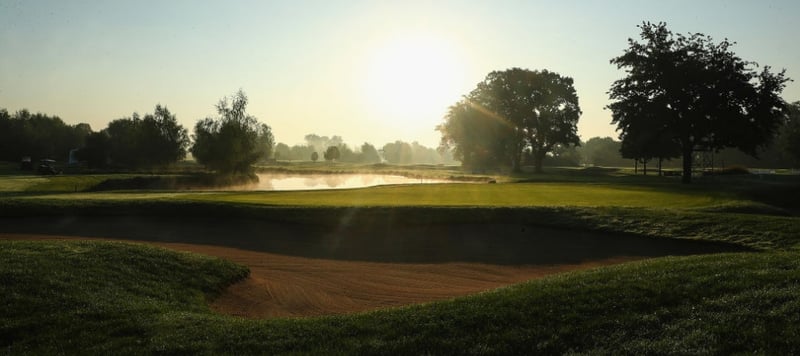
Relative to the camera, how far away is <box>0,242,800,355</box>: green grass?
8680mm

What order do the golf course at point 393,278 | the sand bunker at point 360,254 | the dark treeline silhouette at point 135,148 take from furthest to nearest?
the dark treeline silhouette at point 135,148, the sand bunker at point 360,254, the golf course at point 393,278

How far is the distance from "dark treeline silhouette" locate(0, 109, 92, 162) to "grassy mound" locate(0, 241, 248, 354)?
373 ft

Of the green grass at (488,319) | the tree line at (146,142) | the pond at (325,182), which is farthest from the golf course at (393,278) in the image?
the tree line at (146,142)

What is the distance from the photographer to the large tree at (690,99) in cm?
5197

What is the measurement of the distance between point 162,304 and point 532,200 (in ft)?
76.1

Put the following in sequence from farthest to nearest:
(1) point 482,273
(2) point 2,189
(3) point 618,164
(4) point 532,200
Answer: (3) point 618,164 < (2) point 2,189 < (4) point 532,200 < (1) point 482,273

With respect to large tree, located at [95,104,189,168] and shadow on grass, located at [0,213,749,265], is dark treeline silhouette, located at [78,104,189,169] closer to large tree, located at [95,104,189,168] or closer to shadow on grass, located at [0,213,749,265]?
large tree, located at [95,104,189,168]

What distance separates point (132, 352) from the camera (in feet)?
29.9

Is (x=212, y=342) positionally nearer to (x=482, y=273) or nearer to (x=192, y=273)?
(x=192, y=273)

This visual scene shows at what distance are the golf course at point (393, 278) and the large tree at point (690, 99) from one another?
87.3 ft

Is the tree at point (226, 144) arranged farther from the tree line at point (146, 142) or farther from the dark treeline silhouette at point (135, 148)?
the dark treeline silhouette at point (135, 148)

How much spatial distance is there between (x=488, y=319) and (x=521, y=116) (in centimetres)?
8685

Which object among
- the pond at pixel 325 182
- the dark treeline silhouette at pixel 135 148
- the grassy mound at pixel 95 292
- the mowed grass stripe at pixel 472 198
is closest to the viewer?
the grassy mound at pixel 95 292

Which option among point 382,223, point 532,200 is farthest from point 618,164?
point 382,223
